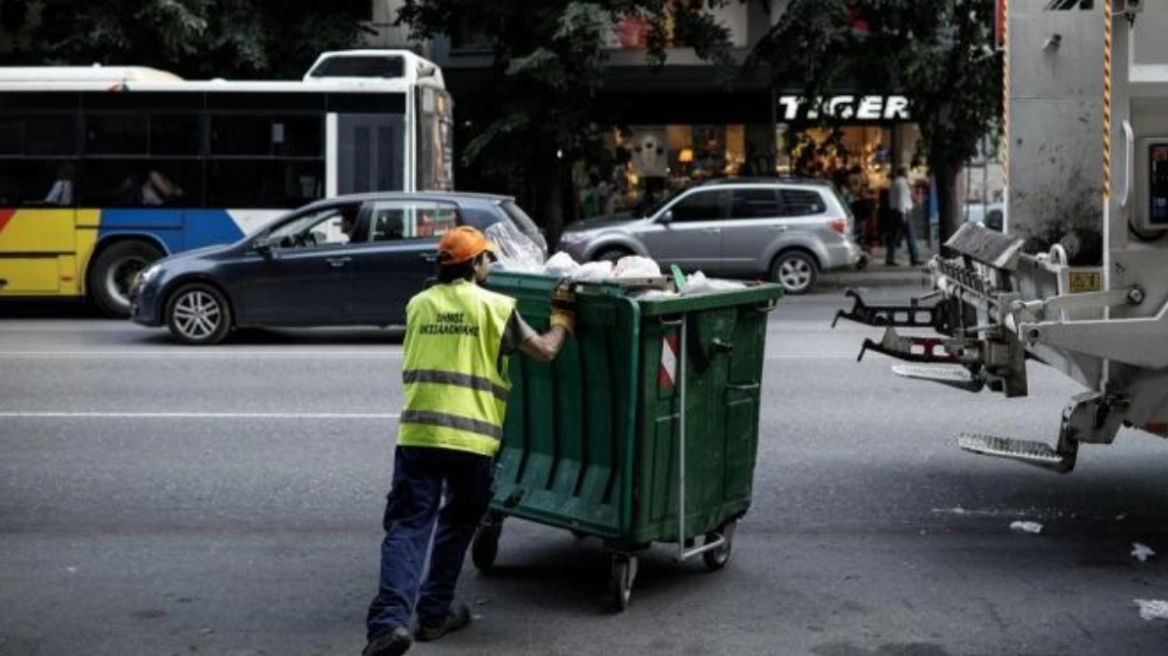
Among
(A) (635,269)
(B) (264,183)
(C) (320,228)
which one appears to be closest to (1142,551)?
(A) (635,269)

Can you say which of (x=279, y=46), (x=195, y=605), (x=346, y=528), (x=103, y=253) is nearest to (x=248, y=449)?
(x=346, y=528)

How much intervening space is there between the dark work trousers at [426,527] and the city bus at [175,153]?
45.3 feet

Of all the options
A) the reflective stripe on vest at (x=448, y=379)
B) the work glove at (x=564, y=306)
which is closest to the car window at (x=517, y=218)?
the work glove at (x=564, y=306)

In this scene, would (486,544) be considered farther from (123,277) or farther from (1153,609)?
(123,277)

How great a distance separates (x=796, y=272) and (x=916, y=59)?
143 inches

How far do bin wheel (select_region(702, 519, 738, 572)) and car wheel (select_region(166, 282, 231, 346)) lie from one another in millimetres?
9764

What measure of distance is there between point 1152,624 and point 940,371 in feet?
8.12

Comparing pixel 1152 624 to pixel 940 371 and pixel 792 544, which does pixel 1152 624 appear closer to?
pixel 792 544

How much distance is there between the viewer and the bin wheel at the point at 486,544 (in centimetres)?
777

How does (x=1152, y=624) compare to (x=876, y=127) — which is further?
(x=876, y=127)

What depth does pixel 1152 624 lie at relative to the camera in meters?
6.96

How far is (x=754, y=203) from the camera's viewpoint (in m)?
23.4

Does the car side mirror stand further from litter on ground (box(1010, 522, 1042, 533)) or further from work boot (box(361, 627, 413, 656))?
work boot (box(361, 627, 413, 656))

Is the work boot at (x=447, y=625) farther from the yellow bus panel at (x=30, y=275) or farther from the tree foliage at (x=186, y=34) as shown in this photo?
the tree foliage at (x=186, y=34)
